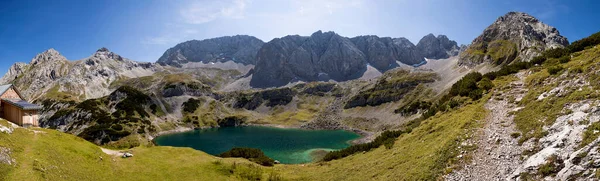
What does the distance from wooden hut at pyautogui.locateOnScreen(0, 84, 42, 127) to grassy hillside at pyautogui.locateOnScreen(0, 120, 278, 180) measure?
1.48 m

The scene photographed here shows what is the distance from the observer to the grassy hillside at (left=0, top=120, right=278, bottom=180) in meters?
23.5

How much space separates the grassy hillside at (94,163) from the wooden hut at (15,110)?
4.85 feet

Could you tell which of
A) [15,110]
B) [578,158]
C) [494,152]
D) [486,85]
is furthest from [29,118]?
[486,85]

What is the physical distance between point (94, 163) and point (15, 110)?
10009 millimetres

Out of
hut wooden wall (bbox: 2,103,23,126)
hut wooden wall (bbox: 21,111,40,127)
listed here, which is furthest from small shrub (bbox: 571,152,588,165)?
hut wooden wall (bbox: 2,103,23,126)

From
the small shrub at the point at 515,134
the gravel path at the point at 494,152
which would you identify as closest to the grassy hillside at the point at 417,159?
the gravel path at the point at 494,152

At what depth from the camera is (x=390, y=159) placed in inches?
1283

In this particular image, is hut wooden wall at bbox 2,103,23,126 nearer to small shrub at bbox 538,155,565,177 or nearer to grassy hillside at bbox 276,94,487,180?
grassy hillside at bbox 276,94,487,180

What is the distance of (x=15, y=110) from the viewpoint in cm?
2983

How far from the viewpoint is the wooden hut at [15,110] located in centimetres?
2958

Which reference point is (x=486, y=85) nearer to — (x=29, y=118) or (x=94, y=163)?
(x=94, y=163)

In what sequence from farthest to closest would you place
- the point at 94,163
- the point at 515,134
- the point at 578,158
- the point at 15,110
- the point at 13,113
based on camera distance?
the point at 13,113 → the point at 15,110 → the point at 94,163 → the point at 515,134 → the point at 578,158

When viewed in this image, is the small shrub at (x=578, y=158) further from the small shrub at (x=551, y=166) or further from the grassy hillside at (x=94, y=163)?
the grassy hillside at (x=94, y=163)

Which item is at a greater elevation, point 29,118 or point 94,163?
point 29,118
